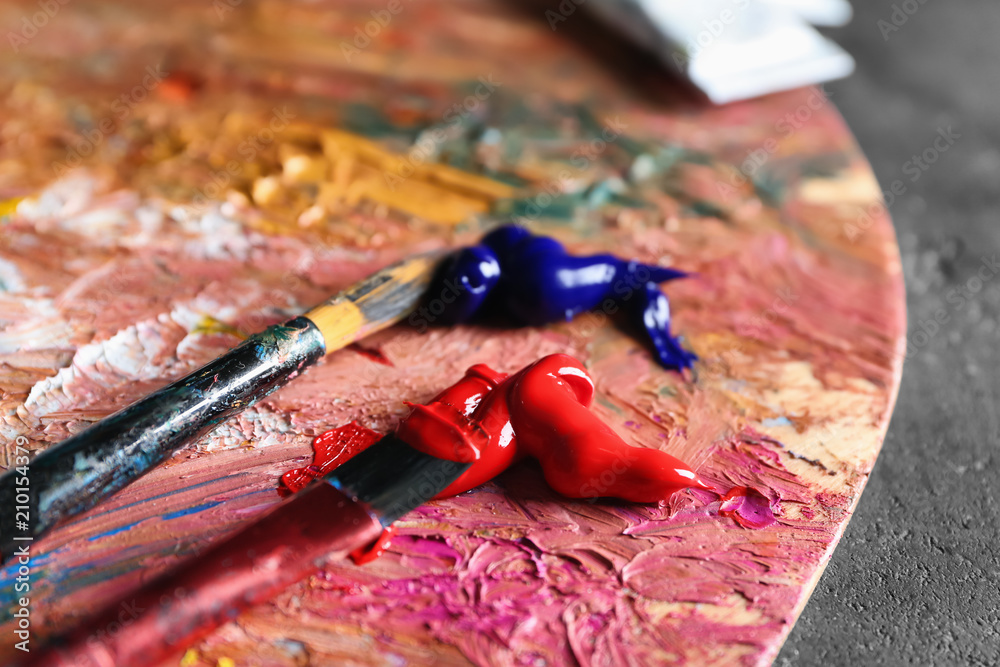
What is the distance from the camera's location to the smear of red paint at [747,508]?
1225 millimetres

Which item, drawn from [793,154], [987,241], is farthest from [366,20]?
[987,241]

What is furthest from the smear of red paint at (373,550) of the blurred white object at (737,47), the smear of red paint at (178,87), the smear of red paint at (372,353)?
the blurred white object at (737,47)

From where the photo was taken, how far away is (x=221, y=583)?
3.28 ft

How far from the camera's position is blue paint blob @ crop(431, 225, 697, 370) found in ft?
4.90

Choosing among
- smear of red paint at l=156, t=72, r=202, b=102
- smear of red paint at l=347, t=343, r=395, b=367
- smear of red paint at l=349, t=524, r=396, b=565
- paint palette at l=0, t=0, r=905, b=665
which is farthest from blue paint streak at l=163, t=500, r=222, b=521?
smear of red paint at l=156, t=72, r=202, b=102

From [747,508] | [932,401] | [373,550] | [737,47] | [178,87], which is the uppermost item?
[178,87]

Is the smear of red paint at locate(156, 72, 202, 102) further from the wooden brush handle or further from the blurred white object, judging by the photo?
the wooden brush handle

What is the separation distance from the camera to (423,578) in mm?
1124

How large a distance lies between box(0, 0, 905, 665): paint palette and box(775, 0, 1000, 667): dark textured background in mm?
105

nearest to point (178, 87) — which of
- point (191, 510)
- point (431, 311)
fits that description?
point (431, 311)

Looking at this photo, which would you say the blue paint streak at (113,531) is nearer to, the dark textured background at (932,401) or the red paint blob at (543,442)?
the red paint blob at (543,442)

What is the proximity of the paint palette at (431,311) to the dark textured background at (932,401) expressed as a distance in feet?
0.34

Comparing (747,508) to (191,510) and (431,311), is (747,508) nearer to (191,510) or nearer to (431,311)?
(431,311)

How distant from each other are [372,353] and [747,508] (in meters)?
0.68
